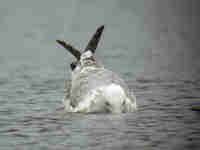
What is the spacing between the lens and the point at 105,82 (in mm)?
14227

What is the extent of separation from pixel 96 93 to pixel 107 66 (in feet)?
27.8

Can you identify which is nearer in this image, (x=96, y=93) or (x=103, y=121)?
(x=103, y=121)

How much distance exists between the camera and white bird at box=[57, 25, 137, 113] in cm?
1379

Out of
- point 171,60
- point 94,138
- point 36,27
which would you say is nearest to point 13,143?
→ point 94,138

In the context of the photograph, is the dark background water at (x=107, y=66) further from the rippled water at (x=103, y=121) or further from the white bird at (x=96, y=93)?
the white bird at (x=96, y=93)

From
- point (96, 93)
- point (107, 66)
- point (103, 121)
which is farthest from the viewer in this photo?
point (107, 66)

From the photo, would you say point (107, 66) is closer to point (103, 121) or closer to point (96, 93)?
point (96, 93)

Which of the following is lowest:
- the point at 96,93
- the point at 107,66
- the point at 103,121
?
the point at 103,121

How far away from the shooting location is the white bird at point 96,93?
13789 mm

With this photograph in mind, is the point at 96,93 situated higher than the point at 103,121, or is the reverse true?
the point at 96,93

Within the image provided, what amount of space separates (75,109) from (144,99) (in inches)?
96.6

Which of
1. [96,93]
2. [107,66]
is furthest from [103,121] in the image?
[107,66]

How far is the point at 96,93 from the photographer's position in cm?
1385

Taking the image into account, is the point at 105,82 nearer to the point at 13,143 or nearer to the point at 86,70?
the point at 86,70
